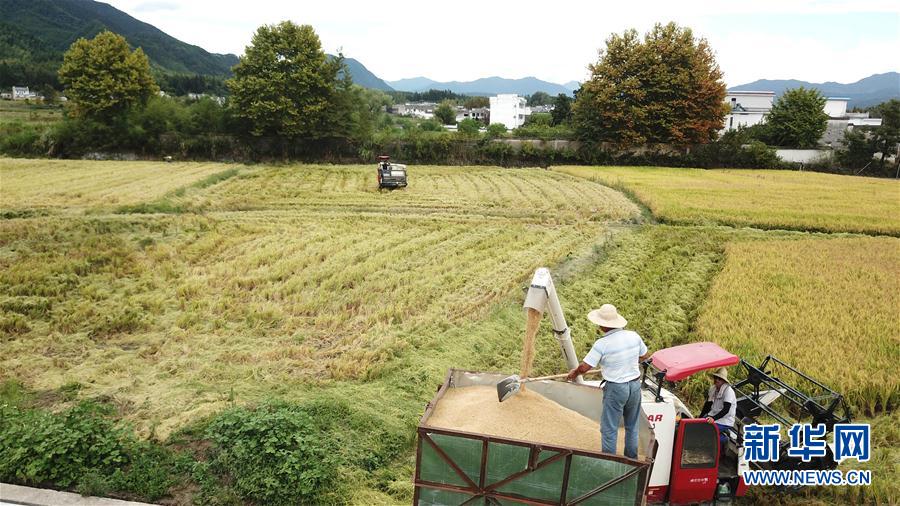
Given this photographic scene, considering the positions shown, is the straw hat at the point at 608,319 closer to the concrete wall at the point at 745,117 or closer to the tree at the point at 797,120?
the tree at the point at 797,120

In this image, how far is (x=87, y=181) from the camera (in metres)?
26.5

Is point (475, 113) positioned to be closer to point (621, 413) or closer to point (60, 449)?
point (60, 449)

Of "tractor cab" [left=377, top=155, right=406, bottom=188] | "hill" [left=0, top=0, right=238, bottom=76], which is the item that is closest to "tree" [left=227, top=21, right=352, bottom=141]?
"hill" [left=0, top=0, right=238, bottom=76]

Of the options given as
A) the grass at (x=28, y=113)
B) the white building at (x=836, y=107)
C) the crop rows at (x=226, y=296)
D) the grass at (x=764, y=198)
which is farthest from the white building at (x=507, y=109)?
the crop rows at (x=226, y=296)

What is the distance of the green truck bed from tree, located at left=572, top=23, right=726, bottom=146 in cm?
3862

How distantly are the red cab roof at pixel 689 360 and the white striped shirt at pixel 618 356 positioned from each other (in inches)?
48.6

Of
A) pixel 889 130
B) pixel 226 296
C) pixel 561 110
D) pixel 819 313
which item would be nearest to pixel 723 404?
pixel 819 313

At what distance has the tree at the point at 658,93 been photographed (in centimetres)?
4019

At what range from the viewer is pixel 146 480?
6.39 m

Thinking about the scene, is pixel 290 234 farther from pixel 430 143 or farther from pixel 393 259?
pixel 430 143

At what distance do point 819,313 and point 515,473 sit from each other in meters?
9.38

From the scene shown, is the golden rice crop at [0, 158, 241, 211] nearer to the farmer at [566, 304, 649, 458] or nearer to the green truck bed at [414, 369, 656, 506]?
the green truck bed at [414, 369, 656, 506]

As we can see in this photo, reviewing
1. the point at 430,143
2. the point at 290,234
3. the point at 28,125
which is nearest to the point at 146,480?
the point at 290,234

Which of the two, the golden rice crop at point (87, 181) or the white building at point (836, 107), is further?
the white building at point (836, 107)
